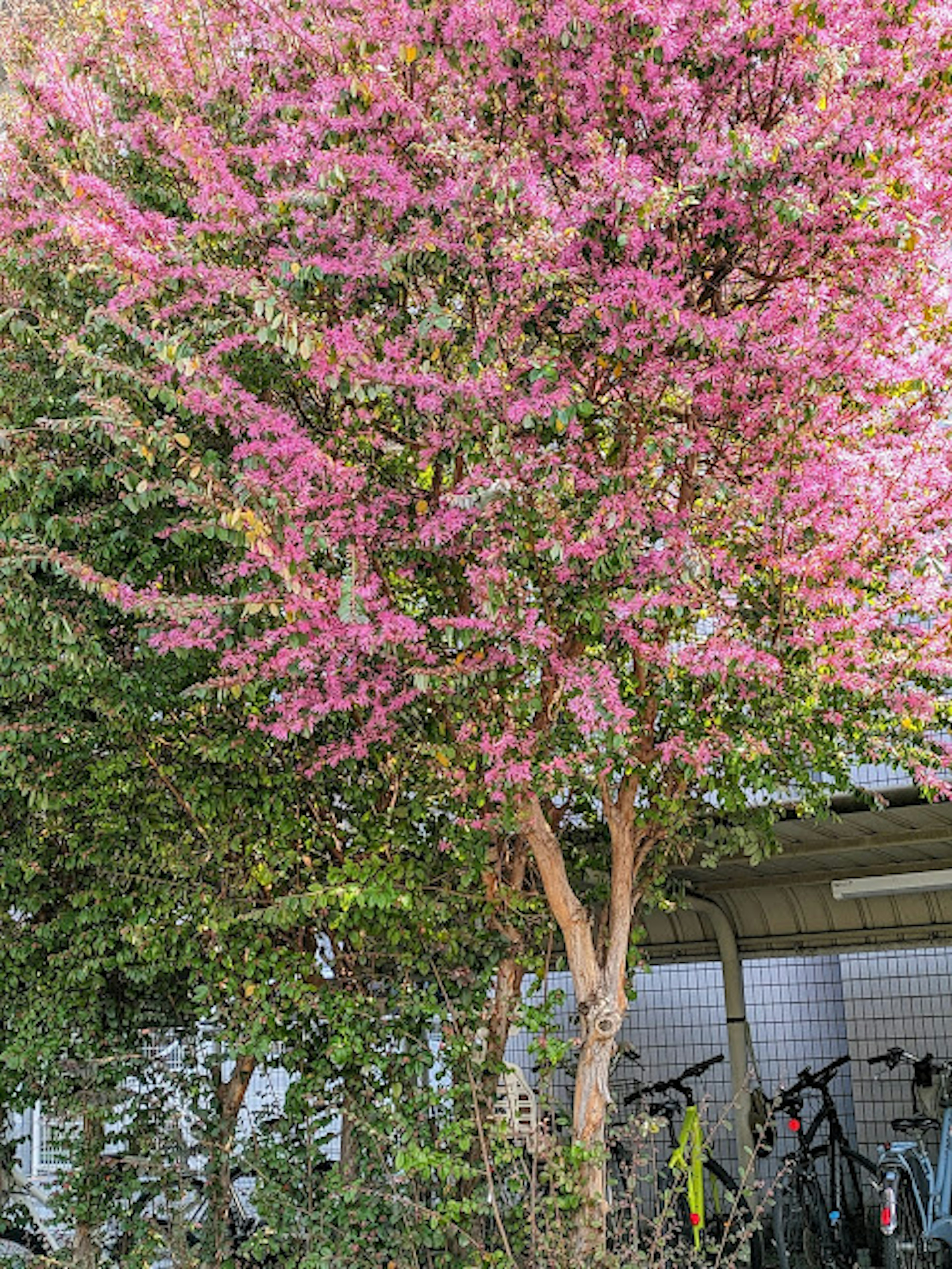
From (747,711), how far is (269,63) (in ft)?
9.48

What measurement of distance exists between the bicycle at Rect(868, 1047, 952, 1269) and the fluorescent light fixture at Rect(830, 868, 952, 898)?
3.20ft

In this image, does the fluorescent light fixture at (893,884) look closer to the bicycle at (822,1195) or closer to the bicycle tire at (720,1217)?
the bicycle at (822,1195)

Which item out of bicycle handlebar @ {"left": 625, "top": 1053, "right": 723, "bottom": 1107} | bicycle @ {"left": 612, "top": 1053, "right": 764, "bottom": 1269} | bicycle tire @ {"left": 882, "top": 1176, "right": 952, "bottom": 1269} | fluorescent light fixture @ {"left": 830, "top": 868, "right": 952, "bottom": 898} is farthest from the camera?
bicycle handlebar @ {"left": 625, "top": 1053, "right": 723, "bottom": 1107}

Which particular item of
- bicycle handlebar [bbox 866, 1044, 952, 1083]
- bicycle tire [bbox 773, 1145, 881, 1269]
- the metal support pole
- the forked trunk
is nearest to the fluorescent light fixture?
the metal support pole

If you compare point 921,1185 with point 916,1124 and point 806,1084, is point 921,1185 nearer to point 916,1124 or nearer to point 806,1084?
point 916,1124

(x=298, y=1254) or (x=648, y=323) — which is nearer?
(x=648, y=323)

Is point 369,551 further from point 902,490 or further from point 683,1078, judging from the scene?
point 683,1078

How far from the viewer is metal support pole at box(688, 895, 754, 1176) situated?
23.7ft

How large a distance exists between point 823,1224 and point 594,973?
9.51ft

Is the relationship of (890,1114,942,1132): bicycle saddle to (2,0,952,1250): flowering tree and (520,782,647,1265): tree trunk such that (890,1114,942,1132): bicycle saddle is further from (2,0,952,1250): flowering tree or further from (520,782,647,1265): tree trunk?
(2,0,952,1250): flowering tree

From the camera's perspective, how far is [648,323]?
4.30 meters

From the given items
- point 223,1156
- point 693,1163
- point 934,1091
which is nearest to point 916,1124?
point 934,1091

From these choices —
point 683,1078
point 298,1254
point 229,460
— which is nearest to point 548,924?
point 298,1254

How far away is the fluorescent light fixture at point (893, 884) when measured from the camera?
6.54 meters
